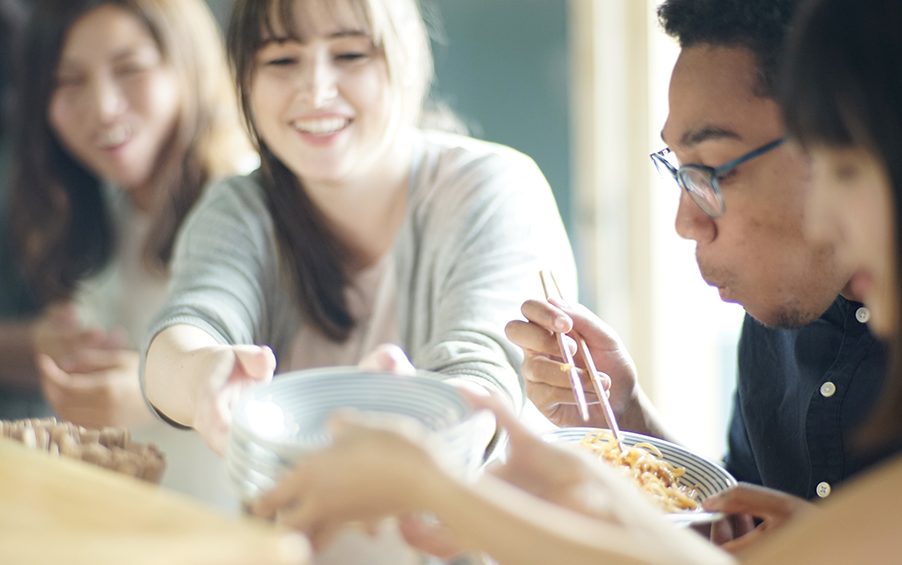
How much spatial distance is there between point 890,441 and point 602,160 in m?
1.97

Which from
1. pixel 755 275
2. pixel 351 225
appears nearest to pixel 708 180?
pixel 755 275

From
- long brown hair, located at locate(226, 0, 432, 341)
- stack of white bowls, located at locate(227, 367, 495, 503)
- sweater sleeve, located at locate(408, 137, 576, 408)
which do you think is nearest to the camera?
stack of white bowls, located at locate(227, 367, 495, 503)

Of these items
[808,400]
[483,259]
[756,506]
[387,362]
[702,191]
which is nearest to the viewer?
[756,506]

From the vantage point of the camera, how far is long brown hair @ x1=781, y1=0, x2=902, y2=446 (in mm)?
623

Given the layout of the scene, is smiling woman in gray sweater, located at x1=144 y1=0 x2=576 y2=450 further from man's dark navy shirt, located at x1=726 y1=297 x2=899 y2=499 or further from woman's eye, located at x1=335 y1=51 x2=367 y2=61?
man's dark navy shirt, located at x1=726 y1=297 x2=899 y2=499

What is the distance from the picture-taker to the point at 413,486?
1.94ft

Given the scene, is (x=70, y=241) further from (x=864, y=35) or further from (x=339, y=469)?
(x=864, y=35)

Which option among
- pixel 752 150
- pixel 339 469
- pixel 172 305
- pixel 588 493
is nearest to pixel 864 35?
pixel 752 150

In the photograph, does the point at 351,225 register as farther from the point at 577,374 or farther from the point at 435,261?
the point at 577,374

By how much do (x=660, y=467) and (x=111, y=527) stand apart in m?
0.60

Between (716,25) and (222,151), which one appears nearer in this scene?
(716,25)

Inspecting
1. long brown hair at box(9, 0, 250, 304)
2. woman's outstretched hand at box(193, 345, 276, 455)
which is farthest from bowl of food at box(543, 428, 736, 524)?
long brown hair at box(9, 0, 250, 304)

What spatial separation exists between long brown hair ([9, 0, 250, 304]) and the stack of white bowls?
120 cm

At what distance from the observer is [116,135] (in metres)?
1.93
